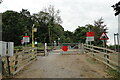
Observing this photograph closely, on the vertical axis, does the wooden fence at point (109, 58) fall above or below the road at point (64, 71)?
above

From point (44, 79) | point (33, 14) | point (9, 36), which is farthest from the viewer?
point (33, 14)

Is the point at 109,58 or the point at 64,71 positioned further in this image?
the point at 109,58

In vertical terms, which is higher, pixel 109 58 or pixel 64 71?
pixel 109 58

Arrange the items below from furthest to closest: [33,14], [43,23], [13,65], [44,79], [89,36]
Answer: [33,14] → [43,23] → [89,36] → [13,65] → [44,79]

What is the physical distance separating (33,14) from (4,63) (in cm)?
4794

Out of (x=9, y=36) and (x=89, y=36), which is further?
(x=9, y=36)

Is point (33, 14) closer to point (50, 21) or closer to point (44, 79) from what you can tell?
point (50, 21)

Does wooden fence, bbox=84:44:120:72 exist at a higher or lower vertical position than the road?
higher

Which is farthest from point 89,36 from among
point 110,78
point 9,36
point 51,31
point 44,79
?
point 9,36

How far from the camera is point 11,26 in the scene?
39.5 meters

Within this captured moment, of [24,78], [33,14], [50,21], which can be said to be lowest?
[24,78]

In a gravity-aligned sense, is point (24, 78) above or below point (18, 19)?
below

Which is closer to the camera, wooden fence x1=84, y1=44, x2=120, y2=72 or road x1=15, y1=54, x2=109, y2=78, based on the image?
road x1=15, y1=54, x2=109, y2=78

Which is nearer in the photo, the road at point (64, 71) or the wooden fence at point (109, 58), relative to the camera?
the road at point (64, 71)
